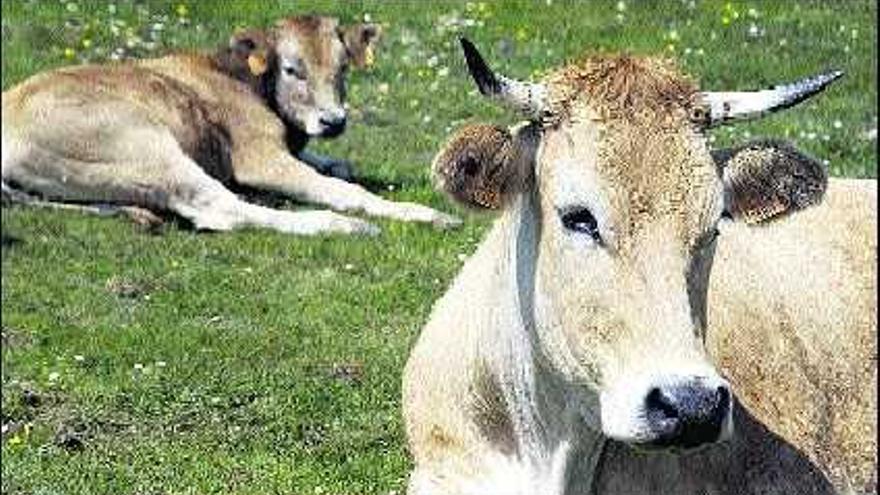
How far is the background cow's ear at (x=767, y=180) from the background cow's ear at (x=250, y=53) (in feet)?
35.3

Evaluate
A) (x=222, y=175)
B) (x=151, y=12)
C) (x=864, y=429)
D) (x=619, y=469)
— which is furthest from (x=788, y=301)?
(x=151, y=12)

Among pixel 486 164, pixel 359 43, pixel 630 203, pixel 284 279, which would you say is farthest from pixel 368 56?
pixel 630 203

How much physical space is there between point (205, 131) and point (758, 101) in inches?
404

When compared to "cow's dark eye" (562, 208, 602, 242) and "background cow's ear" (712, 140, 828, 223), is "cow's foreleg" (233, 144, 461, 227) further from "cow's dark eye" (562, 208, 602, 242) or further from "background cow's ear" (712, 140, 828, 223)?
"cow's dark eye" (562, 208, 602, 242)

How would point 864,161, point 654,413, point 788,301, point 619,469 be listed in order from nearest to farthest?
point 654,413 < point 619,469 < point 788,301 < point 864,161

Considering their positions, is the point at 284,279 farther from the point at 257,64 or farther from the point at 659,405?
the point at 659,405

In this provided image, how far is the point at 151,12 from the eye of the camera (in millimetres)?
22078

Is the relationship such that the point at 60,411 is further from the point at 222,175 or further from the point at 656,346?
the point at 222,175

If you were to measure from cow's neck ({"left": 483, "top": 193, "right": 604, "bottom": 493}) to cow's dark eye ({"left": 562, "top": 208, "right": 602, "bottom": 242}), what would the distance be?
244 millimetres

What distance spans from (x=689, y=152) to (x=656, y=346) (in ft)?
2.34

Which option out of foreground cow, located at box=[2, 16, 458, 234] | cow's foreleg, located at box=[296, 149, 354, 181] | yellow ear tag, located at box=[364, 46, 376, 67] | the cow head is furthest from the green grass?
the cow head

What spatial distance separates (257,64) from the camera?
58.4ft

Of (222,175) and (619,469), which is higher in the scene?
(619,469)

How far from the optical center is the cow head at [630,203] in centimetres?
642
